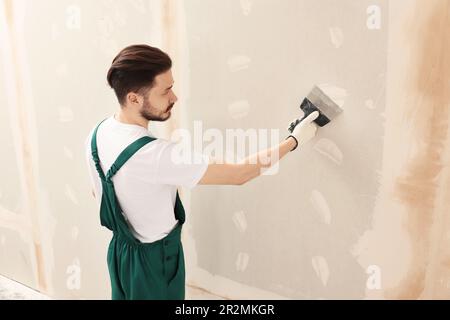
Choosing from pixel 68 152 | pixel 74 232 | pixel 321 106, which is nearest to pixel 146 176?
pixel 321 106

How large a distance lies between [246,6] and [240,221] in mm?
761

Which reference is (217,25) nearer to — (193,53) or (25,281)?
(193,53)

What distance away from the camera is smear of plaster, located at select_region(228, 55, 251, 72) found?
1524mm

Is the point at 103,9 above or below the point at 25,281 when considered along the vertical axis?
above

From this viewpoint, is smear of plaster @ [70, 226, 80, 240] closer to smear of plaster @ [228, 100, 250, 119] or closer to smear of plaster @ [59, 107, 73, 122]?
smear of plaster @ [59, 107, 73, 122]

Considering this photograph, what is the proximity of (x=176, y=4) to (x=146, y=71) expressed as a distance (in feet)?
1.39

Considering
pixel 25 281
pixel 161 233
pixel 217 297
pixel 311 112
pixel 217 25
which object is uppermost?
pixel 217 25

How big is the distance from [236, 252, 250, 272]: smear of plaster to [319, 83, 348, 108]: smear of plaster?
68 centimetres

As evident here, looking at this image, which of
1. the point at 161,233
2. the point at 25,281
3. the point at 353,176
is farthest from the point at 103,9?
the point at 25,281

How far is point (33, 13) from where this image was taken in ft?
6.39

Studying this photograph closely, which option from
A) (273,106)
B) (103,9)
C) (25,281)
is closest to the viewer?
(273,106)

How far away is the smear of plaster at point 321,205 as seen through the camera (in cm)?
151

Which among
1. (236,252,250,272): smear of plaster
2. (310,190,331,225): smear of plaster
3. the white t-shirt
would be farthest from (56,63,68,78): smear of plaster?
(310,190,331,225): smear of plaster

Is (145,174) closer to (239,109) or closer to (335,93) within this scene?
(239,109)
